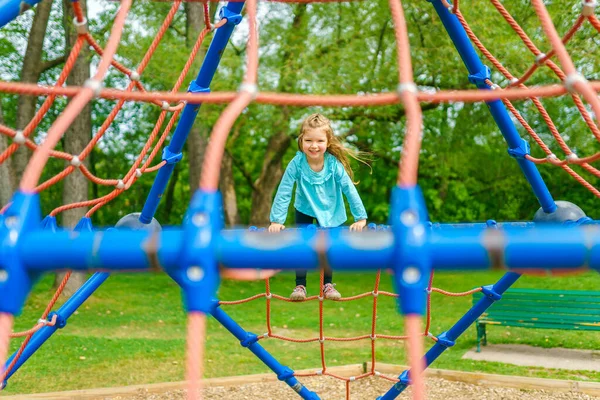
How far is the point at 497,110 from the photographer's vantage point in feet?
9.00

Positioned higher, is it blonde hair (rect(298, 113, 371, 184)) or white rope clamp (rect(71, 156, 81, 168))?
blonde hair (rect(298, 113, 371, 184))

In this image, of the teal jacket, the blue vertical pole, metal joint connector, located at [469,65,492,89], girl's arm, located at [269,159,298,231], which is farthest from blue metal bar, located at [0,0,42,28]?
metal joint connector, located at [469,65,492,89]

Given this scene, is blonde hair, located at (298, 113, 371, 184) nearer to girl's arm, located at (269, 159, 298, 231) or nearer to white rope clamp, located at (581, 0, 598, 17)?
girl's arm, located at (269, 159, 298, 231)

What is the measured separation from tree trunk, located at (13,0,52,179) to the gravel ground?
199 inches

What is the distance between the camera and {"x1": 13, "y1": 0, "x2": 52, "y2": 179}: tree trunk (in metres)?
8.13

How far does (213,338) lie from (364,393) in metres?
2.40

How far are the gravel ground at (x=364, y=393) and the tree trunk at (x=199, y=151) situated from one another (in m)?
4.17

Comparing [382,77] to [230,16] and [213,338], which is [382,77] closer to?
[213,338]

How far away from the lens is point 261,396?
439cm

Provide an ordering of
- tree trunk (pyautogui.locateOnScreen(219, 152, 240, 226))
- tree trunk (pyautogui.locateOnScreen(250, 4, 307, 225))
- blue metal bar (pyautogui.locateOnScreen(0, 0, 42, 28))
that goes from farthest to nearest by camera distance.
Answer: tree trunk (pyautogui.locateOnScreen(219, 152, 240, 226)) → tree trunk (pyautogui.locateOnScreen(250, 4, 307, 225)) → blue metal bar (pyautogui.locateOnScreen(0, 0, 42, 28))

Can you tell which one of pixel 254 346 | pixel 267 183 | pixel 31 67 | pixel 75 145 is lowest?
pixel 254 346

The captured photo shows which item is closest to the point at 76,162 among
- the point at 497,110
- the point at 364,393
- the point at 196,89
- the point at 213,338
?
the point at 196,89

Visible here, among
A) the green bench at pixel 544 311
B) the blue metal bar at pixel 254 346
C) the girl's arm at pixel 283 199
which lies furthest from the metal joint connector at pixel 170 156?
the green bench at pixel 544 311

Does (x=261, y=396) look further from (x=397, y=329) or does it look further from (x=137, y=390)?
(x=397, y=329)
